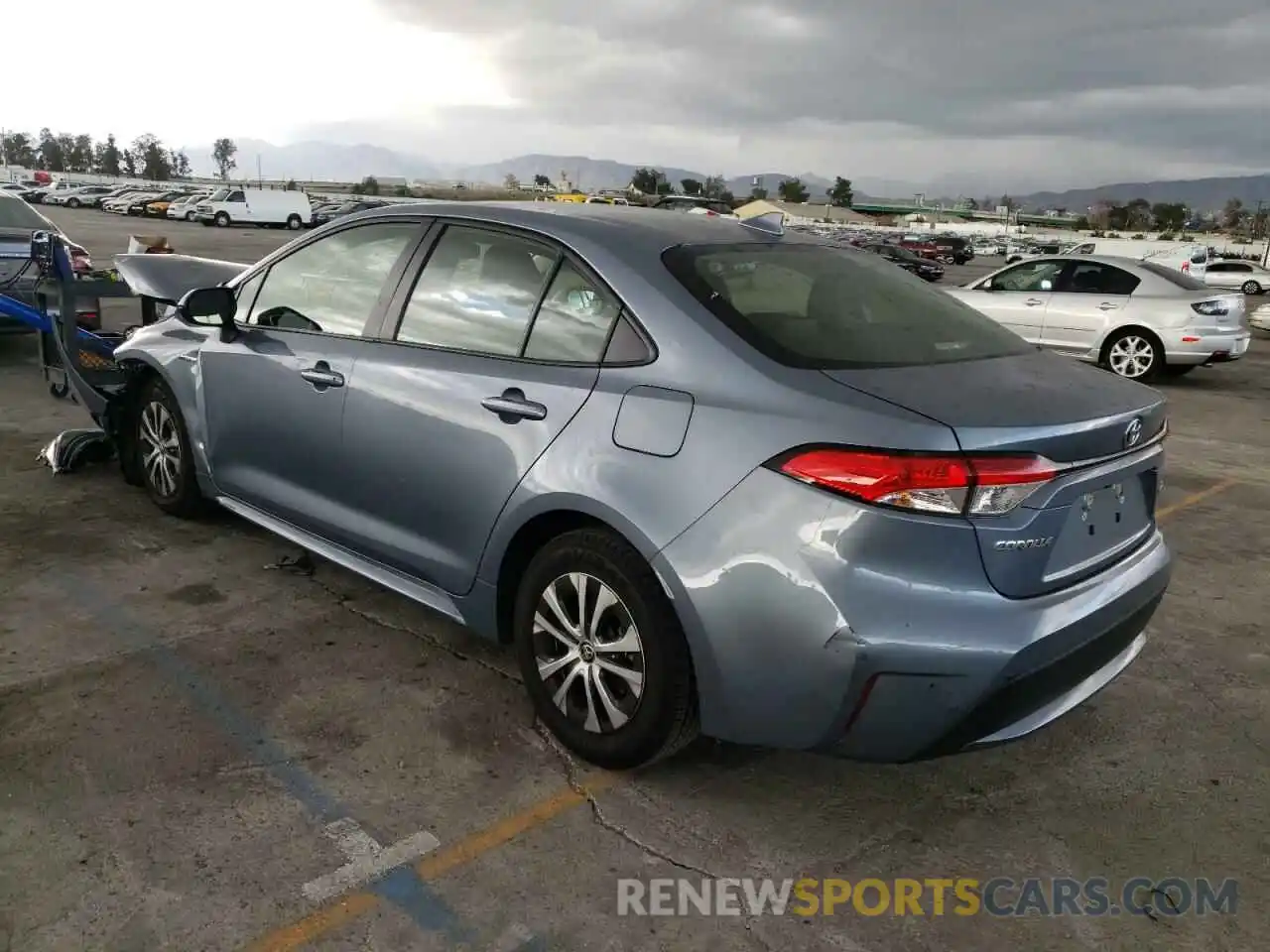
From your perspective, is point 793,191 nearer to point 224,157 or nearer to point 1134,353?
point 224,157

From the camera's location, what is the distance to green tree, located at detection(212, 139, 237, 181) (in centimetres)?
14525

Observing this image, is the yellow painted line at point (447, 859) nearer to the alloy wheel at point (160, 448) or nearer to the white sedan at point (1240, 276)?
the alloy wheel at point (160, 448)

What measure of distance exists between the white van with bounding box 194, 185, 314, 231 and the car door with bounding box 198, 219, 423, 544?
52.6 metres

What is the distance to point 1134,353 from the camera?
11.8 meters

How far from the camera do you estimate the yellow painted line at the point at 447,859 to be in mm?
2271

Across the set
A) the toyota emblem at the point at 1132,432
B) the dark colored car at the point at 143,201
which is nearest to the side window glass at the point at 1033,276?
the toyota emblem at the point at 1132,432

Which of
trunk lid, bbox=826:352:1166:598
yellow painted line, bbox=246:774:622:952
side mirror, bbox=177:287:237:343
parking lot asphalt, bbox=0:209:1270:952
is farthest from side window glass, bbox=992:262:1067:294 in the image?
yellow painted line, bbox=246:774:622:952

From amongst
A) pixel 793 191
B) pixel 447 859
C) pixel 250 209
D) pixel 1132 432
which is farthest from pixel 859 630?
pixel 793 191

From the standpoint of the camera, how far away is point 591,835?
8.91 ft

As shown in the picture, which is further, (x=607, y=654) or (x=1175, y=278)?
(x=1175, y=278)

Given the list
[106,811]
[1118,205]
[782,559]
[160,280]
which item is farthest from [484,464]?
[1118,205]

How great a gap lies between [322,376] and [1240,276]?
37.6 metres

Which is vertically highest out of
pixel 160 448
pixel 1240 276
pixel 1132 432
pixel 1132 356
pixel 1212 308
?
pixel 1132 432

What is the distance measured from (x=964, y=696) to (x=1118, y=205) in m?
141
